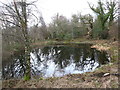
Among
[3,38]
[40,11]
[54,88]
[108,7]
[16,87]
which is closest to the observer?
[54,88]

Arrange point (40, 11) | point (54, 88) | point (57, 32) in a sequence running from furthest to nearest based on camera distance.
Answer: point (57, 32), point (40, 11), point (54, 88)

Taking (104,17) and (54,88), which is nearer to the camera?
(54,88)

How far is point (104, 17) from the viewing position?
66.4 feet

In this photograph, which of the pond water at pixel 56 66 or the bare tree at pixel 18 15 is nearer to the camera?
the bare tree at pixel 18 15

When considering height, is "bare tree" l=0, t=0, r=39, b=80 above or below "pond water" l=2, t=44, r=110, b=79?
above

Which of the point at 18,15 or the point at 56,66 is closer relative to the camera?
the point at 18,15

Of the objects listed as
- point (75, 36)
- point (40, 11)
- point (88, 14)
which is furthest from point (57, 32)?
point (40, 11)

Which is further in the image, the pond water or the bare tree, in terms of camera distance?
the pond water

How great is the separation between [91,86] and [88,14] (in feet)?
71.8

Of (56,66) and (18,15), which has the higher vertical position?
(18,15)

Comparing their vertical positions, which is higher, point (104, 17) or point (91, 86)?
point (104, 17)

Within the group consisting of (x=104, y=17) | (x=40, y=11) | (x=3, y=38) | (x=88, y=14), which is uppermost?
(x=88, y=14)

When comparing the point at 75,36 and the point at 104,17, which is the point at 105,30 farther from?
the point at 75,36

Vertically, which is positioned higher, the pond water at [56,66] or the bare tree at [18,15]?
the bare tree at [18,15]
